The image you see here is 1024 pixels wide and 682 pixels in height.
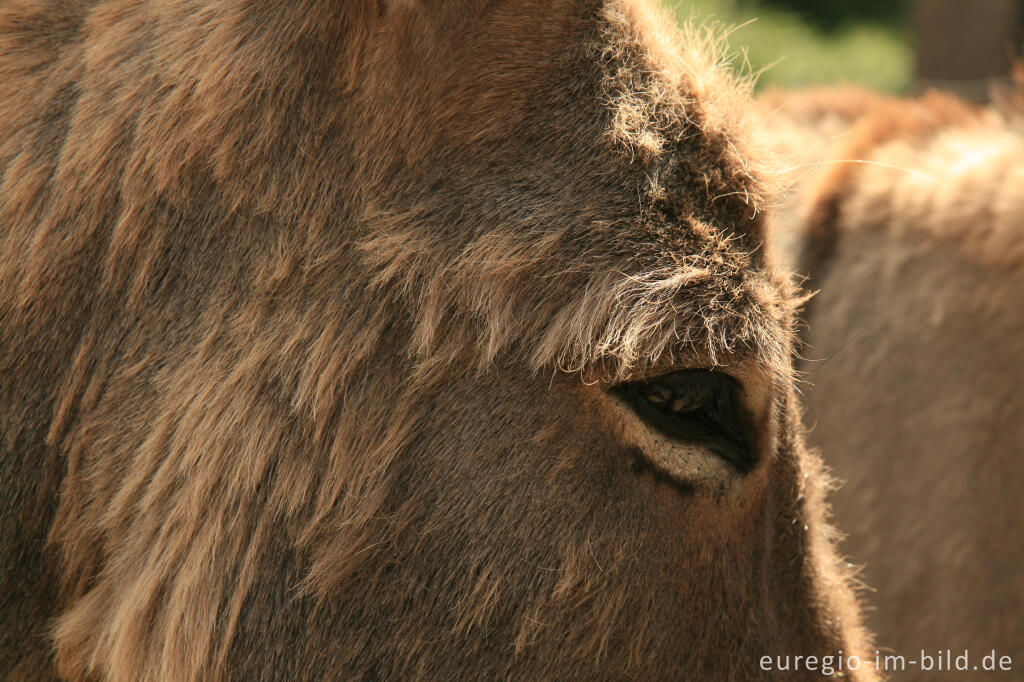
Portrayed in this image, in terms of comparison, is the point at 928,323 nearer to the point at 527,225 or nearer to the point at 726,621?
the point at 726,621

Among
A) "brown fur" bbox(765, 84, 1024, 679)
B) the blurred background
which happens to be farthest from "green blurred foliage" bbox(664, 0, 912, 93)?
"brown fur" bbox(765, 84, 1024, 679)

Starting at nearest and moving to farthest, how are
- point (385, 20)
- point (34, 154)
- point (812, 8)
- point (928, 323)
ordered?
point (385, 20), point (34, 154), point (928, 323), point (812, 8)

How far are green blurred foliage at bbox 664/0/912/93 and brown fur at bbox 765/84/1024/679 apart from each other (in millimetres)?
7602

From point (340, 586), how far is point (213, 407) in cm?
41

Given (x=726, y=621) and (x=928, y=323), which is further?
(x=928, y=323)

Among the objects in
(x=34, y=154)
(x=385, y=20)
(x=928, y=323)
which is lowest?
(x=928, y=323)

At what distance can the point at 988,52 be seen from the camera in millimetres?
6598

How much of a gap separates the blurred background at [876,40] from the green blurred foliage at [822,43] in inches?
0.8

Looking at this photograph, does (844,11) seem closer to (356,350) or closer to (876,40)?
(876,40)

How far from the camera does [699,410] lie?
75.4 inches

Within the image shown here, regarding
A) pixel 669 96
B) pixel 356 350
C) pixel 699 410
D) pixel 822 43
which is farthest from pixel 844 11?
pixel 356 350

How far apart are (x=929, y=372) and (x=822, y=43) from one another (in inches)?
609

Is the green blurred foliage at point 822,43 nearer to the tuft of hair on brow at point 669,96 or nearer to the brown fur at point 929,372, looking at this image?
the brown fur at point 929,372

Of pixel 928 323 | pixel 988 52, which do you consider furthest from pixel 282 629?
pixel 988 52
